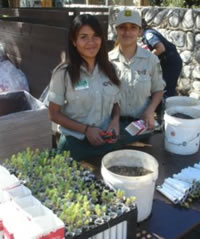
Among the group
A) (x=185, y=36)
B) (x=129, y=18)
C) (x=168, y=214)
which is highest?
(x=129, y=18)

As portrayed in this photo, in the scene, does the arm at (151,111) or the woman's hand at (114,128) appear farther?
the arm at (151,111)

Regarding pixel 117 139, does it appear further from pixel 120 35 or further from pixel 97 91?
pixel 120 35

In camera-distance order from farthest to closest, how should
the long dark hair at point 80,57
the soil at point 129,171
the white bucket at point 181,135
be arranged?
the long dark hair at point 80,57, the white bucket at point 181,135, the soil at point 129,171

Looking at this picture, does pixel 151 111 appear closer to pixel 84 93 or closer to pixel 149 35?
pixel 84 93

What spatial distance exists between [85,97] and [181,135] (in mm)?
523

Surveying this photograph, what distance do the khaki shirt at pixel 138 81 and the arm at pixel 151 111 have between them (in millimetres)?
33

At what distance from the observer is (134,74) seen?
2.02 m

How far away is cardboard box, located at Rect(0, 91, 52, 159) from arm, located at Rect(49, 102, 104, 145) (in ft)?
2.32

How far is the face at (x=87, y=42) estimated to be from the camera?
5.53 feet

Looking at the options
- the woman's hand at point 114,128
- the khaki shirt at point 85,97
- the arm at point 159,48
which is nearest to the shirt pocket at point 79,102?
the khaki shirt at point 85,97

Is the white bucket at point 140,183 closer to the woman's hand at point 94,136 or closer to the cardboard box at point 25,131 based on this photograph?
the woman's hand at point 94,136

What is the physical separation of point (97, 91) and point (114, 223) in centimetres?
94

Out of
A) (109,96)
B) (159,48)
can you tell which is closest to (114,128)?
(109,96)

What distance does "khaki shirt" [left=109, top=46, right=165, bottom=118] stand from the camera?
6.60 ft
